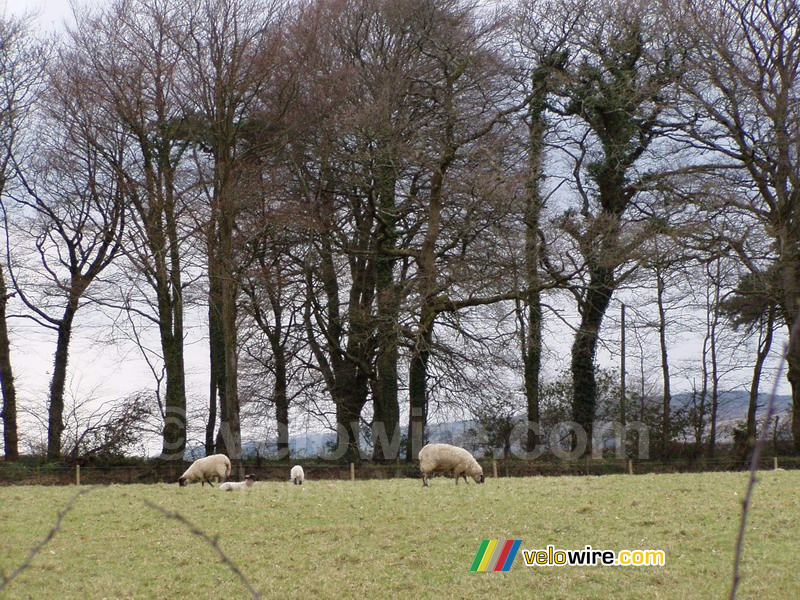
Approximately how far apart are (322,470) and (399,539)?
12.3 m

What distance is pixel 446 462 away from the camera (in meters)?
17.8

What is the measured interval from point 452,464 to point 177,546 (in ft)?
22.2

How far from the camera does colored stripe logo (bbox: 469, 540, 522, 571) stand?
10.9m

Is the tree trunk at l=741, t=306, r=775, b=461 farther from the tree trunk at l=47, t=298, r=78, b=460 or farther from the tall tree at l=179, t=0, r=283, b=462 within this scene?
the tree trunk at l=47, t=298, r=78, b=460

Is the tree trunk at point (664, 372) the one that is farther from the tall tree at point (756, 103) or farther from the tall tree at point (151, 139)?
the tall tree at point (151, 139)

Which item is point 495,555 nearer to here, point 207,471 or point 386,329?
point 207,471

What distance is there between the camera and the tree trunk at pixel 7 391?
26688 millimetres

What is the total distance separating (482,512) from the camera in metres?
13.8

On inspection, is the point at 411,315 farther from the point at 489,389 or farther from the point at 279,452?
the point at 279,452

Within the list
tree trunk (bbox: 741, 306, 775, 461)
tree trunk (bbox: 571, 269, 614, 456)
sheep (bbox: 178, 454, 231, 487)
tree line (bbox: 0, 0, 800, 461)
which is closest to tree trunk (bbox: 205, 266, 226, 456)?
tree line (bbox: 0, 0, 800, 461)

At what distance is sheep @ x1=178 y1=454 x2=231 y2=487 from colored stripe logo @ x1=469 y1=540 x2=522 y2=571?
910cm

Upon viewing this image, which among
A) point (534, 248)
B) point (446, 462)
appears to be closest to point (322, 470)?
point (446, 462)

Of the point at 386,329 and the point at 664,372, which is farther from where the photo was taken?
the point at 664,372

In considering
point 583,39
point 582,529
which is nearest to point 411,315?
point 583,39
